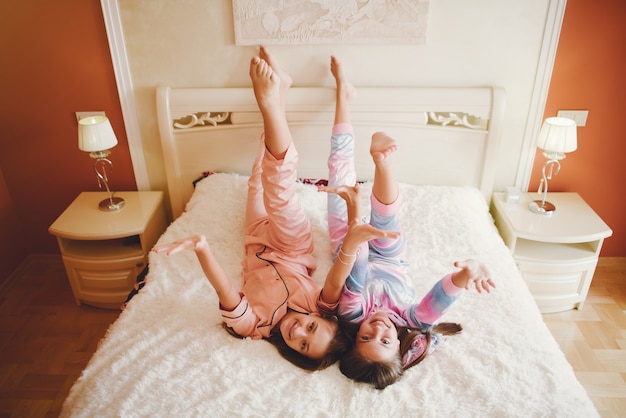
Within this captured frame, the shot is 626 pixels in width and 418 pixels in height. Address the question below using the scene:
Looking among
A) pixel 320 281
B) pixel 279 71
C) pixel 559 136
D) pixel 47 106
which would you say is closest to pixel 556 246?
pixel 559 136

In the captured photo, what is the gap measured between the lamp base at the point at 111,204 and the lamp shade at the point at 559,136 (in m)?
2.16

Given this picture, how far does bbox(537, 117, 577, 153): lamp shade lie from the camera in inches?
82.6

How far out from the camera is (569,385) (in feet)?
4.55

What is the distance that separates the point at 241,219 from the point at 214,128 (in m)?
0.54

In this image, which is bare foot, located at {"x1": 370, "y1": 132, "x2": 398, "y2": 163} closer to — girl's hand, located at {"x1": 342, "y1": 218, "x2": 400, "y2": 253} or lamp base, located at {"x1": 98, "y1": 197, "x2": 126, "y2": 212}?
girl's hand, located at {"x1": 342, "y1": 218, "x2": 400, "y2": 253}

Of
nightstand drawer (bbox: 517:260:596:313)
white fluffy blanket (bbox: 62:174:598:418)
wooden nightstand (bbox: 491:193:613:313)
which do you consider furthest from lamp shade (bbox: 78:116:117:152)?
nightstand drawer (bbox: 517:260:596:313)

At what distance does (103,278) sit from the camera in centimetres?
238

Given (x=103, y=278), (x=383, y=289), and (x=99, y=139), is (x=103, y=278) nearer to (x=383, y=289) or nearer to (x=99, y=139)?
(x=99, y=139)

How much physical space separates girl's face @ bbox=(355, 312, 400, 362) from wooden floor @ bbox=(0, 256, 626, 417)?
1.11 metres

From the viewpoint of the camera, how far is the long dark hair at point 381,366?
4.50 feet

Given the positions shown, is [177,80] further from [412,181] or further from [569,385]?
[569,385]

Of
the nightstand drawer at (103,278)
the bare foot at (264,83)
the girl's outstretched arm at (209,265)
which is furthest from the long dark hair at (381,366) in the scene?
the nightstand drawer at (103,278)

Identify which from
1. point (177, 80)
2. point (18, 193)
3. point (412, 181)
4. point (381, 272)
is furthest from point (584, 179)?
point (18, 193)

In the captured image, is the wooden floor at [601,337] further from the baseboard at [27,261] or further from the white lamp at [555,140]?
the baseboard at [27,261]
